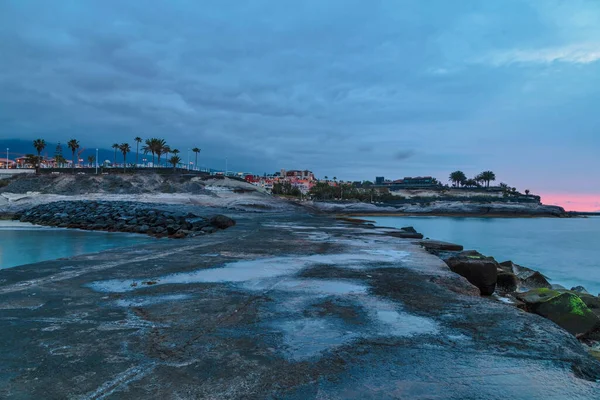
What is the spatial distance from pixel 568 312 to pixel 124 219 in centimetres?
2525

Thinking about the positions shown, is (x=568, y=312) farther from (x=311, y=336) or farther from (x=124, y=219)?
(x=124, y=219)

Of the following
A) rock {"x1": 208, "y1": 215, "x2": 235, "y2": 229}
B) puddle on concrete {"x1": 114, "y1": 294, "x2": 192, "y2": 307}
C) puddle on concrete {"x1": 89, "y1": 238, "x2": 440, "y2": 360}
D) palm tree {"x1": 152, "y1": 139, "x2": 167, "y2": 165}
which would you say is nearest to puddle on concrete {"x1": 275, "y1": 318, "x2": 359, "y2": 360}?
puddle on concrete {"x1": 89, "y1": 238, "x2": 440, "y2": 360}

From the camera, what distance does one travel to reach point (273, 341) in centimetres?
387

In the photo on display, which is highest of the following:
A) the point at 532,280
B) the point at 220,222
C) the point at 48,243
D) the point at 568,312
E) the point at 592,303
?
the point at 568,312

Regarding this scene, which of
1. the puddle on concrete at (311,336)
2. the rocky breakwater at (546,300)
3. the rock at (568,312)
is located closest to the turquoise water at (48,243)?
the puddle on concrete at (311,336)

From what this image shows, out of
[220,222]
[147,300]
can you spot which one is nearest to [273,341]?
[147,300]

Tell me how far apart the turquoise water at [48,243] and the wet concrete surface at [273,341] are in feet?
30.6

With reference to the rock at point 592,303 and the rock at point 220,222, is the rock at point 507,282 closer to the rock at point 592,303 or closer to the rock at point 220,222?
the rock at point 592,303

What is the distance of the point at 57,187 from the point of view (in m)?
58.5

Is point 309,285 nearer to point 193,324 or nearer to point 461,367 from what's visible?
point 193,324

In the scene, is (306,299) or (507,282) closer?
(306,299)

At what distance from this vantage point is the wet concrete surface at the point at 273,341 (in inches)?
116

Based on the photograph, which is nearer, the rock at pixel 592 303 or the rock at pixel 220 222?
the rock at pixel 592 303

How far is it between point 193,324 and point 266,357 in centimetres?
126
